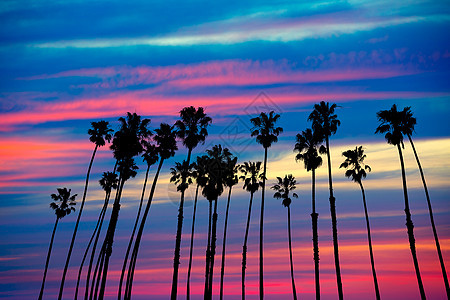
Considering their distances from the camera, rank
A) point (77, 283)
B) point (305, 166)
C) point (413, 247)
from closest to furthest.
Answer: point (413, 247) < point (305, 166) < point (77, 283)

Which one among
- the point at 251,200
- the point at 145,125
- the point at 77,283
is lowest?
the point at 77,283

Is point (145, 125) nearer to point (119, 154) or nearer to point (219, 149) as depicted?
point (119, 154)

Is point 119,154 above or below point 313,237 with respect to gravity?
above

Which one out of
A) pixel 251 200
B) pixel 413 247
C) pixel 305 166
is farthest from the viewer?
pixel 251 200

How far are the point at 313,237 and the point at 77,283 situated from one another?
47993mm

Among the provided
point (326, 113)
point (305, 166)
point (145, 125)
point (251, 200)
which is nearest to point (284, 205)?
point (251, 200)

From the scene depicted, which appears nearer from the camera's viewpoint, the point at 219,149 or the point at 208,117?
the point at 208,117

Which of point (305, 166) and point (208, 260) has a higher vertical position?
point (305, 166)

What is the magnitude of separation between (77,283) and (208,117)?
45005 mm

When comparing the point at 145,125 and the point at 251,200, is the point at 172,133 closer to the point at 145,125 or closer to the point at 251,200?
the point at 145,125

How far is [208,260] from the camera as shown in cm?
8175

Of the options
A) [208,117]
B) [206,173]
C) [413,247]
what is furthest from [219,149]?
[413,247]

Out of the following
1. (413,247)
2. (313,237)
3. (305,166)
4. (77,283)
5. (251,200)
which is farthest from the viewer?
(77,283)

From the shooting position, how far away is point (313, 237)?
7369 cm
